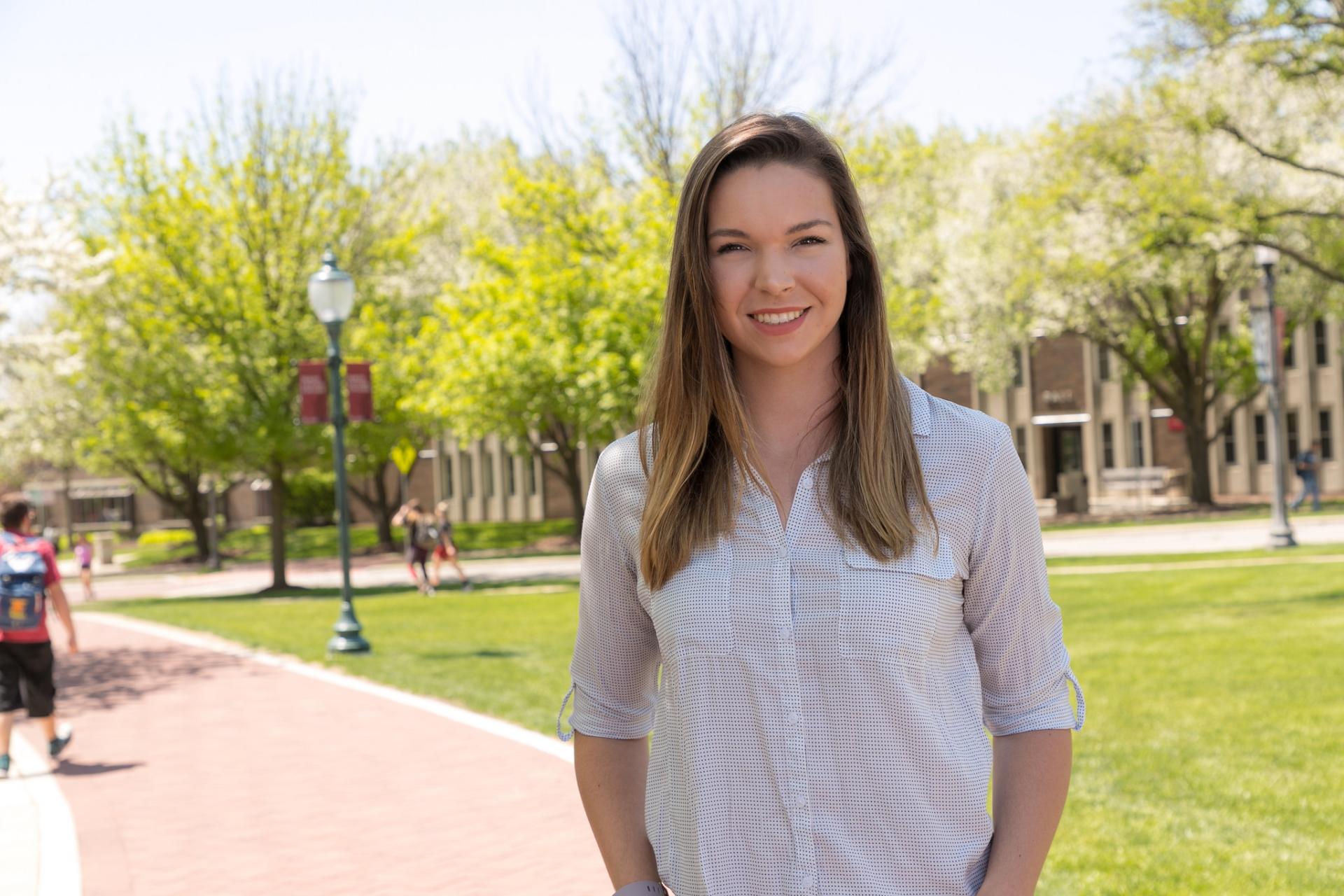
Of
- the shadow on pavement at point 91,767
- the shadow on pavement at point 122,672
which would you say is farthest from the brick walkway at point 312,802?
the shadow on pavement at point 122,672

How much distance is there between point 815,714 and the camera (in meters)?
1.80

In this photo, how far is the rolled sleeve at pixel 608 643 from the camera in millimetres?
2078

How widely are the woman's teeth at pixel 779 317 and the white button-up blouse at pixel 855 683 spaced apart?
0.67 ft

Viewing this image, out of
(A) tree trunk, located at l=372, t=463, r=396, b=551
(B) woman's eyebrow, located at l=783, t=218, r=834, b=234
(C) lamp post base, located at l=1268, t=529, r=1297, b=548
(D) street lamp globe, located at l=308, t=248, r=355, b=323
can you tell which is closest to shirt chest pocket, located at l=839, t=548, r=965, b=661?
(B) woman's eyebrow, located at l=783, t=218, r=834, b=234

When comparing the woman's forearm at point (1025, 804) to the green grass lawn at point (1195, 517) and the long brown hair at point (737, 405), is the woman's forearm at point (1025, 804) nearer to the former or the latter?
the long brown hair at point (737, 405)

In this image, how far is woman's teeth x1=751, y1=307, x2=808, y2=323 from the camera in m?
1.97

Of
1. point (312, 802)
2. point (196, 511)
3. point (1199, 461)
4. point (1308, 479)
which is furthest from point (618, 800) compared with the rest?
point (196, 511)

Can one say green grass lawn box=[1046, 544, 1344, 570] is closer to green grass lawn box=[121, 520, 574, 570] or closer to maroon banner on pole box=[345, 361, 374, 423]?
maroon banner on pole box=[345, 361, 374, 423]

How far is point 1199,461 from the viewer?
3897 cm

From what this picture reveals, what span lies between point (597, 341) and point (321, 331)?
6.55 m

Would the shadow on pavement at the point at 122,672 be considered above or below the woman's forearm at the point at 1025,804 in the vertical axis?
below

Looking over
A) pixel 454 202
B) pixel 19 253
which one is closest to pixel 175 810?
pixel 19 253

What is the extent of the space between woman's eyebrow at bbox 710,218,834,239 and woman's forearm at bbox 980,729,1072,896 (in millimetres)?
780

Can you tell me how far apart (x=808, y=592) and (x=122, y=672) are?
14.4m
